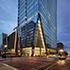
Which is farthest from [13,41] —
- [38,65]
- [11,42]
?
[38,65]

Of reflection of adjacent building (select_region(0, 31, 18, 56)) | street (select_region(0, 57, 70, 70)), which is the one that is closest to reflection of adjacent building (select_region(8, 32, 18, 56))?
reflection of adjacent building (select_region(0, 31, 18, 56))

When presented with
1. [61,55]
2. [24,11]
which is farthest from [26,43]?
[61,55]

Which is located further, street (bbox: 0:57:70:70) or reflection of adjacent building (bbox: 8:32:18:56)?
reflection of adjacent building (bbox: 8:32:18:56)

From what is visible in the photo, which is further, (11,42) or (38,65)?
(11,42)

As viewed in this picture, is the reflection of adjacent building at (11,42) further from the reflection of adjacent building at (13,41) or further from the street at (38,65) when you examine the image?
the street at (38,65)

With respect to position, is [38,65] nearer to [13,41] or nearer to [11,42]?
[13,41]

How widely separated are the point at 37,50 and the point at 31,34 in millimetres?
10738

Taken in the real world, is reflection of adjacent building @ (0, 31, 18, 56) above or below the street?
above

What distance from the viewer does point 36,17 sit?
13175 cm

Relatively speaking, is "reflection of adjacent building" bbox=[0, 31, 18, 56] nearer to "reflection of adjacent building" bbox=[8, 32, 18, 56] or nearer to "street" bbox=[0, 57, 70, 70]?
"reflection of adjacent building" bbox=[8, 32, 18, 56]

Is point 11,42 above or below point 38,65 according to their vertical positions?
above

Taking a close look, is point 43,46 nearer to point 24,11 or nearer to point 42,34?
point 42,34

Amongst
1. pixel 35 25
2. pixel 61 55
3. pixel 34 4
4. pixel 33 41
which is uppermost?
pixel 34 4

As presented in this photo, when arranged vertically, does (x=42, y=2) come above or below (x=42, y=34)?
above
